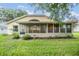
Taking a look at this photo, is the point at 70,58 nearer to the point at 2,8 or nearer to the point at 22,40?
the point at 22,40

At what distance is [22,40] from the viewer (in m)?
4.92

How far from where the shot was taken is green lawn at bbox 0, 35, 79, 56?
4.85 meters

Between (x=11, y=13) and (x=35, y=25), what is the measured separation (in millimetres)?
378

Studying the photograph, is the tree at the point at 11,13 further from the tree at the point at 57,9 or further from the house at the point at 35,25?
the tree at the point at 57,9

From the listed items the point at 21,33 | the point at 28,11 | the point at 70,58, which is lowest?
the point at 70,58

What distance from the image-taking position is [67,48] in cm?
486

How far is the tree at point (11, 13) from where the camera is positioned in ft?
16.0

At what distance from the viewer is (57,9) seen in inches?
193

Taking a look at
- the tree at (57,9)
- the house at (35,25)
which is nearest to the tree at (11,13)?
the house at (35,25)

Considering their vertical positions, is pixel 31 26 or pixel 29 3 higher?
pixel 29 3

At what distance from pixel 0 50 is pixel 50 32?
0.75m

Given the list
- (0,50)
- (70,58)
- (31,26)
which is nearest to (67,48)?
(70,58)

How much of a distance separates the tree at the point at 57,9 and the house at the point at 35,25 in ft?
0.27

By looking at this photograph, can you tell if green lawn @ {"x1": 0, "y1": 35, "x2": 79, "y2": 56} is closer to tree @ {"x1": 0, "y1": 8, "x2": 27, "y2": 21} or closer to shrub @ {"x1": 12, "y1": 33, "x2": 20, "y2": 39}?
shrub @ {"x1": 12, "y1": 33, "x2": 20, "y2": 39}
